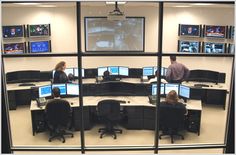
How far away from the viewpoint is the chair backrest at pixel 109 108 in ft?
17.4

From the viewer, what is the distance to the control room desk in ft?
18.8

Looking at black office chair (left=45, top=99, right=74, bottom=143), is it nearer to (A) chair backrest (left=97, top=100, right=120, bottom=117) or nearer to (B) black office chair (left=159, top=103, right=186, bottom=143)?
(A) chair backrest (left=97, top=100, right=120, bottom=117)

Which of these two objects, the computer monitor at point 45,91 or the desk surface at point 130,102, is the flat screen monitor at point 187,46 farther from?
the computer monitor at point 45,91

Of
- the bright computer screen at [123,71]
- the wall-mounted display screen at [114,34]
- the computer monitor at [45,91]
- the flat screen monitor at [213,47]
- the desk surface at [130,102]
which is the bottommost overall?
the desk surface at [130,102]

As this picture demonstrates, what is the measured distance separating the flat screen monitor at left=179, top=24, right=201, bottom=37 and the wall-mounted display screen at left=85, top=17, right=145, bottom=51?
1.19 meters

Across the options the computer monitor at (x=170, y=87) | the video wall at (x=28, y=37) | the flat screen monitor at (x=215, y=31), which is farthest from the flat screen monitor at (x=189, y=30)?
the video wall at (x=28, y=37)

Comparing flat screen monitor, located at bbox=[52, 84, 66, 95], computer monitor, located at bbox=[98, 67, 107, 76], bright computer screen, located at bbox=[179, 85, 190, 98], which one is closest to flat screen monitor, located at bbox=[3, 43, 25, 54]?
computer monitor, located at bbox=[98, 67, 107, 76]

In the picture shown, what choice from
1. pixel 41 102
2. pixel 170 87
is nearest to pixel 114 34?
pixel 170 87

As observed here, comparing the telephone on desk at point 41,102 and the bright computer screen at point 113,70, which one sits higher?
the bright computer screen at point 113,70

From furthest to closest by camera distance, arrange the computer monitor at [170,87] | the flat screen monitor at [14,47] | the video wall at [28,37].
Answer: the video wall at [28,37] → the flat screen monitor at [14,47] → the computer monitor at [170,87]

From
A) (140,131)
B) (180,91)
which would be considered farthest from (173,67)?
(140,131)

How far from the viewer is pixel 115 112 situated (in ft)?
17.7

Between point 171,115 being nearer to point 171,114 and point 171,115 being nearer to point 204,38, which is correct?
point 171,114

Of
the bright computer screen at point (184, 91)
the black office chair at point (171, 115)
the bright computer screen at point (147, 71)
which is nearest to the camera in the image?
the black office chair at point (171, 115)
